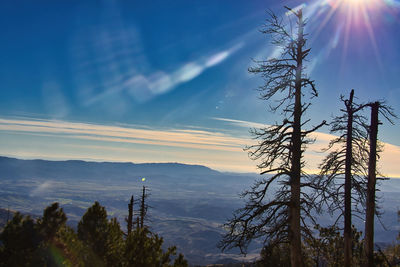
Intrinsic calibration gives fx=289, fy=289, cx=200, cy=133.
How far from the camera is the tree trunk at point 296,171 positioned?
1130cm

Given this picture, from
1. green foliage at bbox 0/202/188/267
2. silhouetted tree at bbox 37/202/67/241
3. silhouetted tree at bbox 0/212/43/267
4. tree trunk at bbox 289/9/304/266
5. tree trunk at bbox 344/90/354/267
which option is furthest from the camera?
tree trunk at bbox 344/90/354/267

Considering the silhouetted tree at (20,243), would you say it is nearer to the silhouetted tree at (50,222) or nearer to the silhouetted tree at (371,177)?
the silhouetted tree at (50,222)

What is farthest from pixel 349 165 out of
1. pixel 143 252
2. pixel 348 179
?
pixel 143 252

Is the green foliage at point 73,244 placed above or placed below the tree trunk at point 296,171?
below

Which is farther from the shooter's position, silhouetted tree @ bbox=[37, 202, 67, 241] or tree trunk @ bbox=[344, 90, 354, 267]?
tree trunk @ bbox=[344, 90, 354, 267]

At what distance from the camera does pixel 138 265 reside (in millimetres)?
10578

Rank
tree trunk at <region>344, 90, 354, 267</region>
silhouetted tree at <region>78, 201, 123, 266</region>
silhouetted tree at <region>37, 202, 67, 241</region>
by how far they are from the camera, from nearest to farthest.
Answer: silhouetted tree at <region>37, 202, 67, 241</region> < silhouetted tree at <region>78, 201, 123, 266</region> < tree trunk at <region>344, 90, 354, 267</region>

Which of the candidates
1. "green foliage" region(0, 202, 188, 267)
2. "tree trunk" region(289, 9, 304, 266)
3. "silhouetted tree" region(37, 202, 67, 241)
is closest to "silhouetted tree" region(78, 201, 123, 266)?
"green foliage" region(0, 202, 188, 267)

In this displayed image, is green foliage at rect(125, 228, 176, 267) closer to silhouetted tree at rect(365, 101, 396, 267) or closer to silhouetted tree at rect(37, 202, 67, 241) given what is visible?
silhouetted tree at rect(37, 202, 67, 241)

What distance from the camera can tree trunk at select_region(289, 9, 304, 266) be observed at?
37.1 ft

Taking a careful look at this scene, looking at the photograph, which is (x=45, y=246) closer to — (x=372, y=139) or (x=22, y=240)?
(x=22, y=240)

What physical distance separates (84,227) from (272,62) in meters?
10.1

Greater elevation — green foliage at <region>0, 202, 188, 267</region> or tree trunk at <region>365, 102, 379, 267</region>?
tree trunk at <region>365, 102, 379, 267</region>

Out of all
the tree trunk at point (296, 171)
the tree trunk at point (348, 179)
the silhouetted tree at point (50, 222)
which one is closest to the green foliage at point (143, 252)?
the silhouetted tree at point (50, 222)
